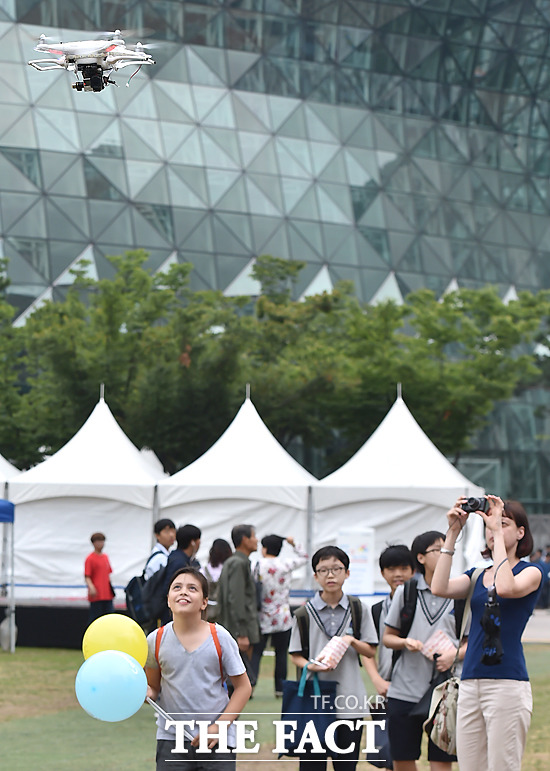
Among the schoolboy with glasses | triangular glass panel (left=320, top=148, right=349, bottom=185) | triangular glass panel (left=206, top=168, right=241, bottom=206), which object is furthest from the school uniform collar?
triangular glass panel (left=320, top=148, right=349, bottom=185)

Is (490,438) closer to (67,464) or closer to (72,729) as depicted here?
(67,464)

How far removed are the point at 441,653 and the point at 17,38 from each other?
38.3 m

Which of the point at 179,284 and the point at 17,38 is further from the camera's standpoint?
the point at 17,38

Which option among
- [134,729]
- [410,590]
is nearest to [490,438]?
[134,729]

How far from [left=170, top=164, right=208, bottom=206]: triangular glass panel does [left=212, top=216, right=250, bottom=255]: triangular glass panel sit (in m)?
0.96

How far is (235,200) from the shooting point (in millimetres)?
43094

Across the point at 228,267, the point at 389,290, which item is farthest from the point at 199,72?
the point at 389,290

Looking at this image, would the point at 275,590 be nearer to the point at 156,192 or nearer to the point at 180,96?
the point at 156,192

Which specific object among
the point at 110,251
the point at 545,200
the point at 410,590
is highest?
the point at 545,200

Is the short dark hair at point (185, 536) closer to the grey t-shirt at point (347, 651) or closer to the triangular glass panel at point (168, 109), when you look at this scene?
the grey t-shirt at point (347, 651)

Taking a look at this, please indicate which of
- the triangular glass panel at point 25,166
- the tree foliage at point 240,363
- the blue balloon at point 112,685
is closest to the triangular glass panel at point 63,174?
the triangular glass panel at point 25,166

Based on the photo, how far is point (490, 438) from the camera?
148 ft

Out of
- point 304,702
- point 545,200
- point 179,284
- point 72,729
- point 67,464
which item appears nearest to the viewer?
point 304,702

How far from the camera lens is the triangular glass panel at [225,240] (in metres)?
42.4
